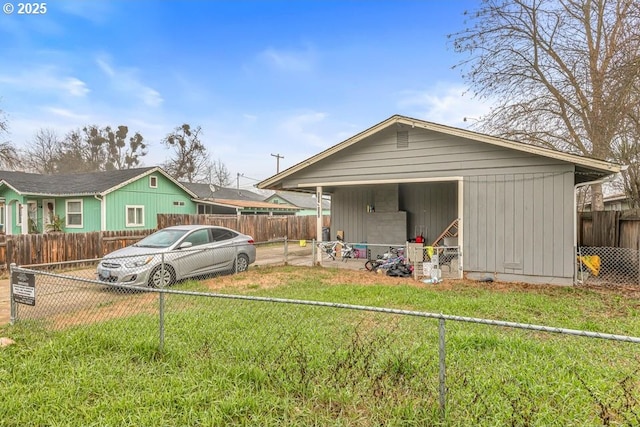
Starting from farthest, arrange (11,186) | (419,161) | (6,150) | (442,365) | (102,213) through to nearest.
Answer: (6,150) → (102,213) → (11,186) → (419,161) → (442,365)

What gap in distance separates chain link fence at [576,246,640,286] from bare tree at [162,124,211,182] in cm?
3392

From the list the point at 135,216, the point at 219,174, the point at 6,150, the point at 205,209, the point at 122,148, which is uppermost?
the point at 122,148

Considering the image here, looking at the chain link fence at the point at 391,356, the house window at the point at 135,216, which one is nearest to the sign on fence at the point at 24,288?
the chain link fence at the point at 391,356

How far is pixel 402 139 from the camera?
361 inches

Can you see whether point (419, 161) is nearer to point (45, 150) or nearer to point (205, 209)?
point (205, 209)

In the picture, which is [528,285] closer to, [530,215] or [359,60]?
[530,215]

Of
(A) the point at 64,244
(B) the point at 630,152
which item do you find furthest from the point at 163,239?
(B) the point at 630,152

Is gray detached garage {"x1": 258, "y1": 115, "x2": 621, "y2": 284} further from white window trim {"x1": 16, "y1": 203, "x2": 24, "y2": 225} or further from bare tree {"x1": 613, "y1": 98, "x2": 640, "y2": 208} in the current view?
white window trim {"x1": 16, "y1": 203, "x2": 24, "y2": 225}

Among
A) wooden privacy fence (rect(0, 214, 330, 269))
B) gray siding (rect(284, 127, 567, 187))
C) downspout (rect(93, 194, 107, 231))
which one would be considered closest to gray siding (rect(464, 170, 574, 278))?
gray siding (rect(284, 127, 567, 187))

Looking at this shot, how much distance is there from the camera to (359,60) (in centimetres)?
1355

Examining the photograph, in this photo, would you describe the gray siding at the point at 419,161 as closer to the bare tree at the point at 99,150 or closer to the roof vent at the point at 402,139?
the roof vent at the point at 402,139

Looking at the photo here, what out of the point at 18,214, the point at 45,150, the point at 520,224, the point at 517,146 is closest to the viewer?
the point at 517,146

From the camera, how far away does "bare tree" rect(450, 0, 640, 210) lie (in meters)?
12.5

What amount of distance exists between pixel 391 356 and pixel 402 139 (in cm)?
687
